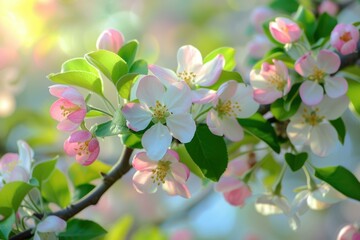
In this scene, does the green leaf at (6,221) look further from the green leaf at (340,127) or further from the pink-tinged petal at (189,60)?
the green leaf at (340,127)

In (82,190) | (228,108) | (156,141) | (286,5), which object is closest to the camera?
(156,141)

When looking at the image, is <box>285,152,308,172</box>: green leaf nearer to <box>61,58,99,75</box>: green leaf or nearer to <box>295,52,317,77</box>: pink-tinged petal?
<box>295,52,317,77</box>: pink-tinged petal

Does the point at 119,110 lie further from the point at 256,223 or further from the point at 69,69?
the point at 256,223

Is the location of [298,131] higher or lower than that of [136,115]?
lower

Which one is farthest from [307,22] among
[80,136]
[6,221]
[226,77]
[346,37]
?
[6,221]

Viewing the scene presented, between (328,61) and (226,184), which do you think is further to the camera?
(226,184)

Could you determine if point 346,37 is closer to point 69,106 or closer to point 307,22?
point 307,22

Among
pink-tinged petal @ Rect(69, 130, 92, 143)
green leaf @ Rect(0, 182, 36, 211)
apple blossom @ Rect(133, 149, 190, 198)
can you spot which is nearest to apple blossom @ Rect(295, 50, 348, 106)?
apple blossom @ Rect(133, 149, 190, 198)

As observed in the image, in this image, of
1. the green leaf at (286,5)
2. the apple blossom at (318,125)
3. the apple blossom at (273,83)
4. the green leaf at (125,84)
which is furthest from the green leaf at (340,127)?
the green leaf at (286,5)
